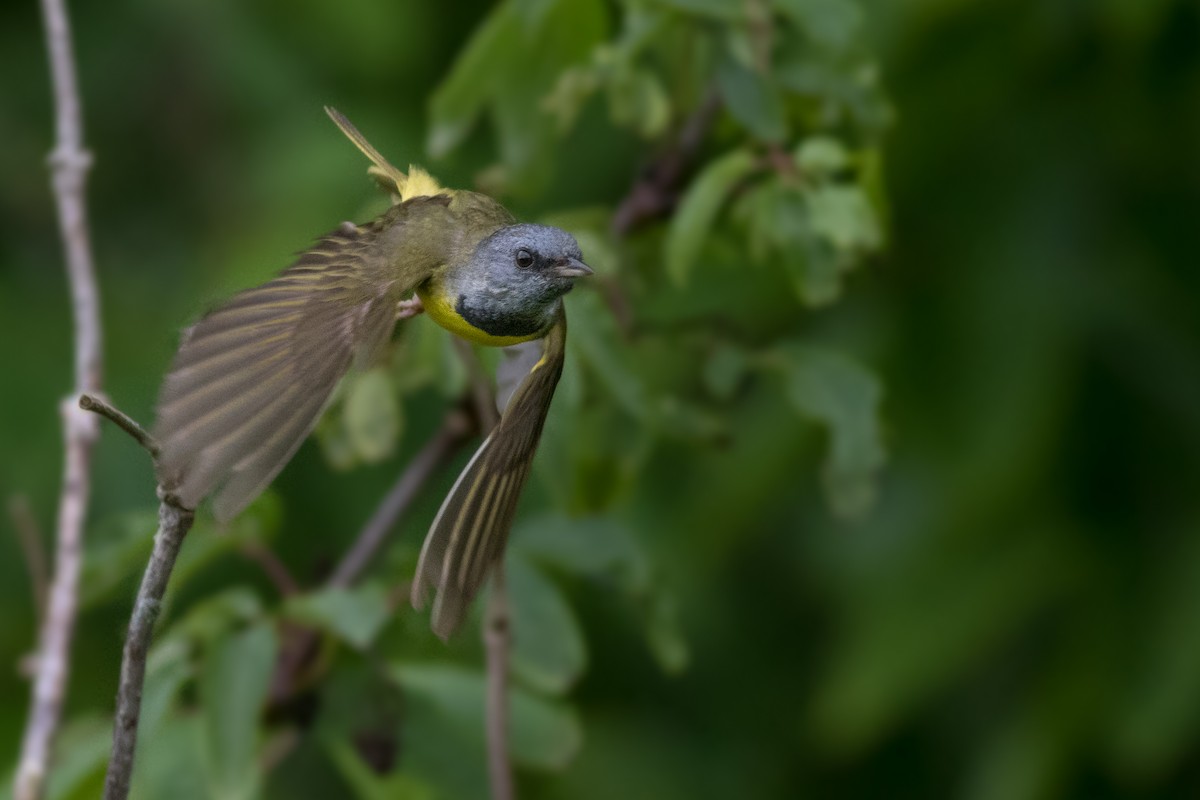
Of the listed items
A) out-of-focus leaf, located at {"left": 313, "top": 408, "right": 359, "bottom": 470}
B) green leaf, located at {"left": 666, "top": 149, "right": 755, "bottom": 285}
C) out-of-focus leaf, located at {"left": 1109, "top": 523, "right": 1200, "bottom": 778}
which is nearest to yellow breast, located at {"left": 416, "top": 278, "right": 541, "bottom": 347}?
green leaf, located at {"left": 666, "top": 149, "right": 755, "bottom": 285}

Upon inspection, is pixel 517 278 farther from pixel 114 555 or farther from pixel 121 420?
pixel 114 555

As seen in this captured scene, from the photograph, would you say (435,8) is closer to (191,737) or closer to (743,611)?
(743,611)

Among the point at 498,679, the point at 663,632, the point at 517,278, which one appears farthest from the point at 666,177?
the point at 517,278

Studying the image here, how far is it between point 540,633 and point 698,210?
617 mm

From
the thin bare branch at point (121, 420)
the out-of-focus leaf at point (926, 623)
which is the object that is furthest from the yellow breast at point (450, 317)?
the out-of-focus leaf at point (926, 623)

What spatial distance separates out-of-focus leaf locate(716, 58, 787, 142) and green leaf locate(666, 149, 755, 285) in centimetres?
5

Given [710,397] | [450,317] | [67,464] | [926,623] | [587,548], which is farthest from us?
[926,623]

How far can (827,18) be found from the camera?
211 centimetres

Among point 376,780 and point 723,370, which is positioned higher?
point 723,370

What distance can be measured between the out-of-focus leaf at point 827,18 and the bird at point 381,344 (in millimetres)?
627

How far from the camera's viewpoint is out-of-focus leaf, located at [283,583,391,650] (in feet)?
6.42

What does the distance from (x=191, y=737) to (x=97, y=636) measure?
1739 mm

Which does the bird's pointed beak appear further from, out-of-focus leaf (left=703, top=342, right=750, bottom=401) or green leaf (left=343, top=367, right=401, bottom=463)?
out-of-focus leaf (left=703, top=342, right=750, bottom=401)

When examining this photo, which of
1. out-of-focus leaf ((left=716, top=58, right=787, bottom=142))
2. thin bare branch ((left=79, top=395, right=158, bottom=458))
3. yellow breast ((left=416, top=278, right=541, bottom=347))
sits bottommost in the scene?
thin bare branch ((left=79, top=395, right=158, bottom=458))
